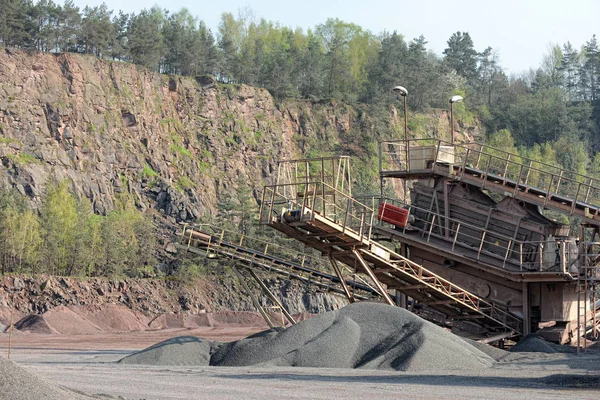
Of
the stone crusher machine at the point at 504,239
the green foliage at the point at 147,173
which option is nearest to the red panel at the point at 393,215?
the stone crusher machine at the point at 504,239

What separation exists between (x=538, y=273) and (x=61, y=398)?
17.9 m

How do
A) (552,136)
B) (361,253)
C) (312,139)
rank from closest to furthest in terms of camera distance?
(361,253) < (312,139) < (552,136)

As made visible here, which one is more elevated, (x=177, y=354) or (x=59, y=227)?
(x=177, y=354)

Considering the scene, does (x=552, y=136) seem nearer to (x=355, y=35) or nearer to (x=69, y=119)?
(x=355, y=35)

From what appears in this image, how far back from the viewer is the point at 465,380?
1827 cm

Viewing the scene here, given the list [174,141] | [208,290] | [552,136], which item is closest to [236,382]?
[208,290]

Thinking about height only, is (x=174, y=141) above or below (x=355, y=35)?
below

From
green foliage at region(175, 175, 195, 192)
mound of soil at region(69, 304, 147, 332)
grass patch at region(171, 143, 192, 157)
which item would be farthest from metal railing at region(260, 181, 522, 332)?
grass patch at region(171, 143, 192, 157)

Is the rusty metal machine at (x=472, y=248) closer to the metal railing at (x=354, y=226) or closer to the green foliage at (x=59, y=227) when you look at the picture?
the metal railing at (x=354, y=226)

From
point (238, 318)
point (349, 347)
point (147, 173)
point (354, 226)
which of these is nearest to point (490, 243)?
point (354, 226)

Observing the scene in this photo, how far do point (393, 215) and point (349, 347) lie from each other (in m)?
7.88

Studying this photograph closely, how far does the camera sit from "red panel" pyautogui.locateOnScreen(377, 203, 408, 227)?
29.7 meters

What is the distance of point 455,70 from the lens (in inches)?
5212

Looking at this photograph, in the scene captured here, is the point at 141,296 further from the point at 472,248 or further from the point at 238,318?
the point at 472,248
